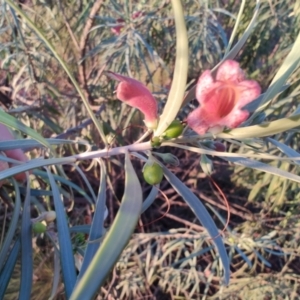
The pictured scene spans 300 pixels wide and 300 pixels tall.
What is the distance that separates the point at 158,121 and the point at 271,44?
163 cm

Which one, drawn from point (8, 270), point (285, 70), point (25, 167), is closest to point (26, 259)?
point (8, 270)

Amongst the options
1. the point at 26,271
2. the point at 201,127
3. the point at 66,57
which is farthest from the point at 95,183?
the point at 201,127

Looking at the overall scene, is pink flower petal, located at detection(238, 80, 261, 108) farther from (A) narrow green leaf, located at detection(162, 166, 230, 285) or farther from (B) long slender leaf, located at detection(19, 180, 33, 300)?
(B) long slender leaf, located at detection(19, 180, 33, 300)

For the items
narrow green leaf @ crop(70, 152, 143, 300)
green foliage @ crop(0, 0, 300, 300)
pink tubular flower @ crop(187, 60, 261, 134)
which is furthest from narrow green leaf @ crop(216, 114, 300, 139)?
green foliage @ crop(0, 0, 300, 300)

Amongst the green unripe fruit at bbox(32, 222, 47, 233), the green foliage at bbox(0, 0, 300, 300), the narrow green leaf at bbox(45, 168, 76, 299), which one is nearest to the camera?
the narrow green leaf at bbox(45, 168, 76, 299)

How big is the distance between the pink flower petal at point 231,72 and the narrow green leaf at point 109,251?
148 mm

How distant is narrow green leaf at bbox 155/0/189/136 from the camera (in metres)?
0.39

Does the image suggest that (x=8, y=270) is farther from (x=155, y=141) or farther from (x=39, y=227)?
(x=155, y=141)

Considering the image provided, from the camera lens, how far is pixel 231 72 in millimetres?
407

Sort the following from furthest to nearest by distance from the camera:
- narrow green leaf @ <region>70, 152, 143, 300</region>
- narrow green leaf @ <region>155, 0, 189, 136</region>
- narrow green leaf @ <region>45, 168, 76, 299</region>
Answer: narrow green leaf @ <region>45, 168, 76, 299</region>
narrow green leaf @ <region>155, 0, 189, 136</region>
narrow green leaf @ <region>70, 152, 143, 300</region>

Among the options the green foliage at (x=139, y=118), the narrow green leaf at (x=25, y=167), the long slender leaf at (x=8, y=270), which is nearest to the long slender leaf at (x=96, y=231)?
the narrow green leaf at (x=25, y=167)

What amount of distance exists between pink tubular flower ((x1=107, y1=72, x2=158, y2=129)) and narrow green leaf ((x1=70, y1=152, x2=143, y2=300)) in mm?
135

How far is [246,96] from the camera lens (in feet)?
1.31

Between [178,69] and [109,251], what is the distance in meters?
0.20
